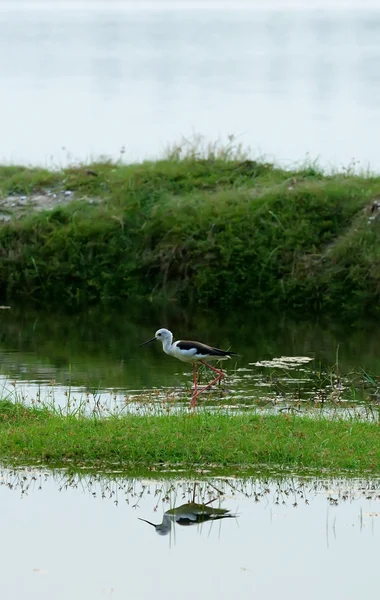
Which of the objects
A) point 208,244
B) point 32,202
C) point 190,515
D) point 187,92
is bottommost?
point 190,515

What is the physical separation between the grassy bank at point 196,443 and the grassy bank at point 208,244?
296 inches

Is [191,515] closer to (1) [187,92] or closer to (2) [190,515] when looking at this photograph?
(2) [190,515]

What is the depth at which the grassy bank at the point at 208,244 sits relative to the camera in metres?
19.0

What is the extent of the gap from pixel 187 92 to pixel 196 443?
44.0 metres

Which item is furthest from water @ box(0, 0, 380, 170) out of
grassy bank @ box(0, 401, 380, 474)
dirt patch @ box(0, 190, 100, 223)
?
grassy bank @ box(0, 401, 380, 474)

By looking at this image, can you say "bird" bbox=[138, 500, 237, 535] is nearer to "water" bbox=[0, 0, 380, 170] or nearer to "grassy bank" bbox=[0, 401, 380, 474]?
"grassy bank" bbox=[0, 401, 380, 474]

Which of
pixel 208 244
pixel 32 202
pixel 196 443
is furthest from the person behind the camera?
pixel 32 202

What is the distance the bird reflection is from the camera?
9.79 metres

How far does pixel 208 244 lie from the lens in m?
19.3

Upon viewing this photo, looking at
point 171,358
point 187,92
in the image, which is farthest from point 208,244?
point 187,92

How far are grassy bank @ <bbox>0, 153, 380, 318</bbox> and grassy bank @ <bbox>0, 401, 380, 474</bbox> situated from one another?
7523mm

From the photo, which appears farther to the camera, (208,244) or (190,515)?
(208,244)

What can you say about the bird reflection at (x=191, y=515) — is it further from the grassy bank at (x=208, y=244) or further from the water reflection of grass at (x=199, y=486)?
the grassy bank at (x=208, y=244)

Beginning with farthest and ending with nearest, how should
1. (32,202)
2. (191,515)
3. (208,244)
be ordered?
(32,202) → (208,244) → (191,515)
